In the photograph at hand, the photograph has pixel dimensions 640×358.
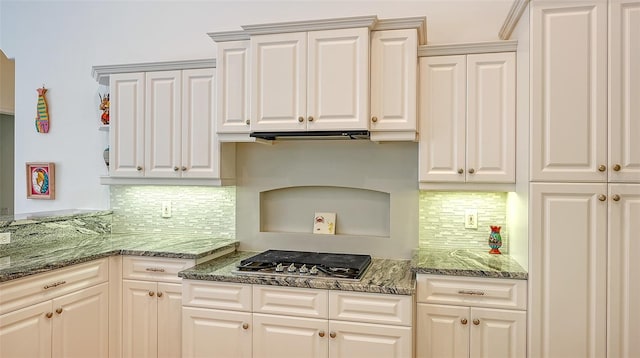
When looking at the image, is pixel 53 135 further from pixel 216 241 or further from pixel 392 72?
pixel 392 72

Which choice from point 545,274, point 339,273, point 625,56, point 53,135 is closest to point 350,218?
point 339,273

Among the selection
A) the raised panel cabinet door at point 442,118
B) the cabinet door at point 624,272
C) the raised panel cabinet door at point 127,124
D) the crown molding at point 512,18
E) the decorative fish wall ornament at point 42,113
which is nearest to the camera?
the cabinet door at point 624,272

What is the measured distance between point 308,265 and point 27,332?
5.05 ft

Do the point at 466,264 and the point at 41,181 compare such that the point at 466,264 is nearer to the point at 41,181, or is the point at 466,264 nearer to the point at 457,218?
the point at 457,218

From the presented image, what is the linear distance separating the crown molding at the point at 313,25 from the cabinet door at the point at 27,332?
1.99 m

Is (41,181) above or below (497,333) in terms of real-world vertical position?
above

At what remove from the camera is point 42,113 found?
144 inches

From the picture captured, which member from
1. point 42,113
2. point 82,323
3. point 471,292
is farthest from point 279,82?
point 42,113

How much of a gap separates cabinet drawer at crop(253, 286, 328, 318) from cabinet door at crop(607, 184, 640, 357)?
57.1 inches

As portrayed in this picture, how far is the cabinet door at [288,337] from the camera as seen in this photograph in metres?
2.30

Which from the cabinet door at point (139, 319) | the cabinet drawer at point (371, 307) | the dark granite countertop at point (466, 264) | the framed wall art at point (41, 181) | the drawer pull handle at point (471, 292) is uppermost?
the framed wall art at point (41, 181)

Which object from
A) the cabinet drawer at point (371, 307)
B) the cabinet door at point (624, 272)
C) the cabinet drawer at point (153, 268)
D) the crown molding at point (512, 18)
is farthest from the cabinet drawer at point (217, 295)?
the crown molding at point (512, 18)

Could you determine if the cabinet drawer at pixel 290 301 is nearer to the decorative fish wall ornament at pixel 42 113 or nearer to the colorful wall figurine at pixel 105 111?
the colorful wall figurine at pixel 105 111

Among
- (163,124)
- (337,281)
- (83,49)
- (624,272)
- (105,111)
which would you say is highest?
(83,49)
